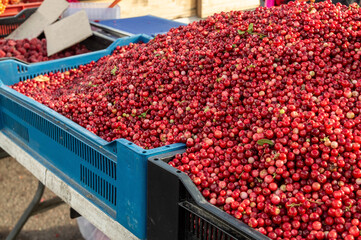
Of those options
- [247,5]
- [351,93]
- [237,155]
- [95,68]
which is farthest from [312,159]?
[247,5]

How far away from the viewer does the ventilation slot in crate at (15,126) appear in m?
2.39

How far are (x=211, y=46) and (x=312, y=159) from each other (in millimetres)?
886

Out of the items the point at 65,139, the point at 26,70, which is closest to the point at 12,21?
the point at 26,70

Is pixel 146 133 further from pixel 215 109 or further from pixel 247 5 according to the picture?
pixel 247 5

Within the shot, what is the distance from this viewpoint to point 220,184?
1521mm

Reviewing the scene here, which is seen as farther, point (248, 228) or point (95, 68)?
point (95, 68)

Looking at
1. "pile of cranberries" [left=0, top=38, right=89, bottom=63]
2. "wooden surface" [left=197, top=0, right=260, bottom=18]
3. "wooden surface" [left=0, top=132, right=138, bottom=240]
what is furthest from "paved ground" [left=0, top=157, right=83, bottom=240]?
"wooden surface" [left=197, top=0, right=260, bottom=18]

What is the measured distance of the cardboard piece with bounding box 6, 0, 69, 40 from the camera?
393cm

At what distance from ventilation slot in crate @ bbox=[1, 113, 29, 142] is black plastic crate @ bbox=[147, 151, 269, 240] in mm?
1100

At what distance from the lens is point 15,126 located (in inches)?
97.7

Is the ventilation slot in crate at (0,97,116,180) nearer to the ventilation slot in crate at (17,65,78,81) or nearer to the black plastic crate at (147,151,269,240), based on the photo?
the black plastic crate at (147,151,269,240)

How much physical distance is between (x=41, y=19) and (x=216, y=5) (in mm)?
4245

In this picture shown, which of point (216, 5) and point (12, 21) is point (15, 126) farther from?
point (216, 5)

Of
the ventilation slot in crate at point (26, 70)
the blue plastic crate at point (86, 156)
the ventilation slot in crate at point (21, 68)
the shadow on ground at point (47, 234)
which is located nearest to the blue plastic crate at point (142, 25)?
the ventilation slot in crate at point (26, 70)
